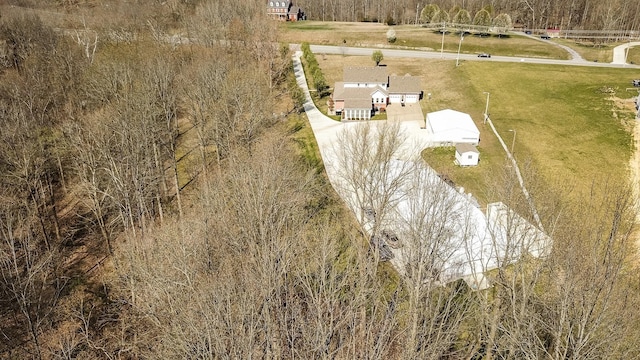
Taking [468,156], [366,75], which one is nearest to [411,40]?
[366,75]

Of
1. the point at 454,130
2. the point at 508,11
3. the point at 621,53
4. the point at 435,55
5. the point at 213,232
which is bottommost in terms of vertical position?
the point at 213,232

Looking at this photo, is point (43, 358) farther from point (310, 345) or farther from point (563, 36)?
point (563, 36)

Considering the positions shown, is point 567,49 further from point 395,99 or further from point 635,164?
point 635,164

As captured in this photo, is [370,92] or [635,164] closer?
[635,164]

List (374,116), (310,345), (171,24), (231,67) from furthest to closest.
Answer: (171,24) < (374,116) < (231,67) < (310,345)

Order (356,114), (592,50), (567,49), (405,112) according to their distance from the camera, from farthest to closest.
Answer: (567,49), (592,50), (405,112), (356,114)

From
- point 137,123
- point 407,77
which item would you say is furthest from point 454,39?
point 137,123

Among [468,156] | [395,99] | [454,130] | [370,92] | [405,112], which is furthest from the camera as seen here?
[395,99]

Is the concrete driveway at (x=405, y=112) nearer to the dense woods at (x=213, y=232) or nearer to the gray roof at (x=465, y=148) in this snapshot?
the gray roof at (x=465, y=148)
